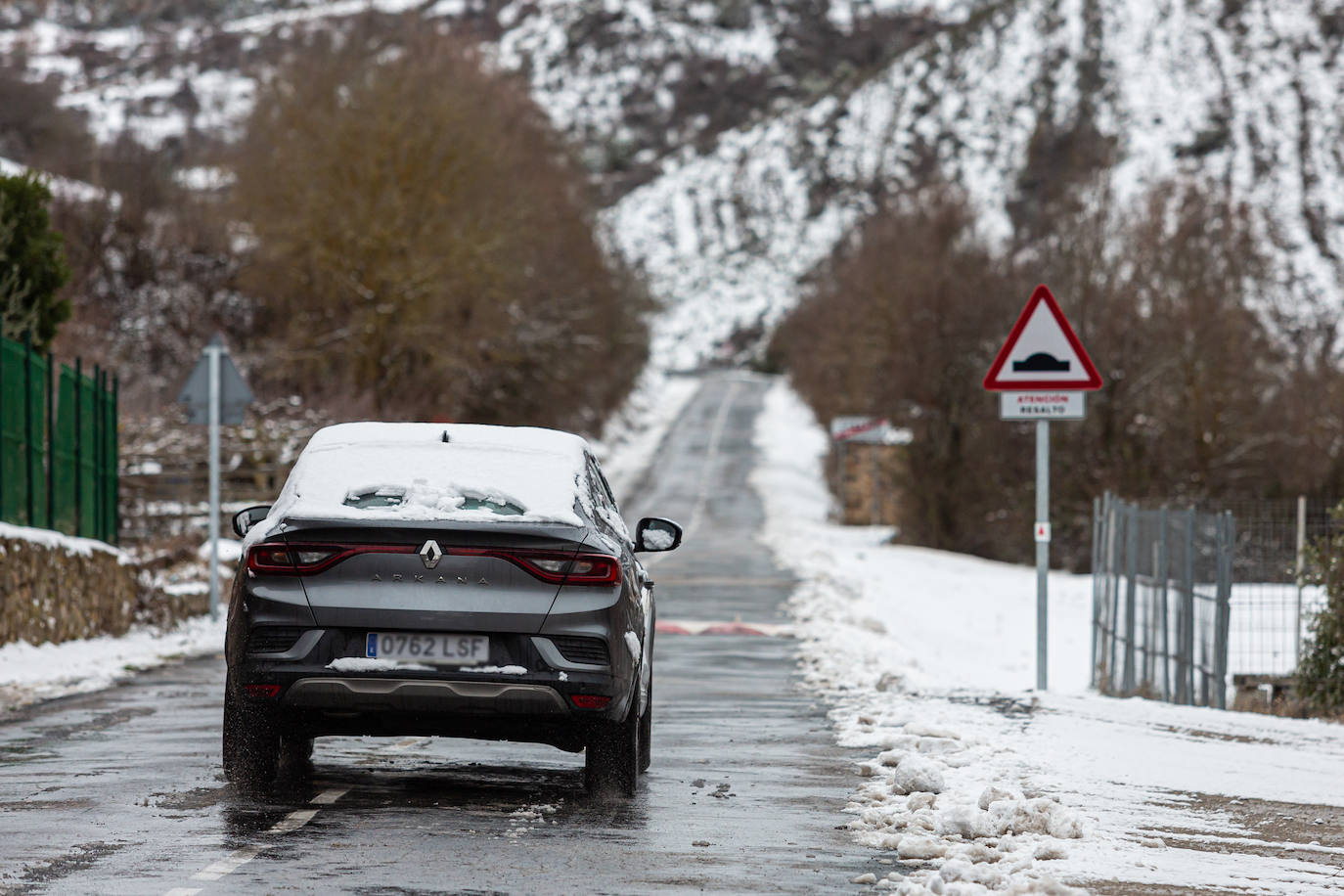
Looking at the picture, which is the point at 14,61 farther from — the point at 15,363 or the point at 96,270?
the point at 15,363

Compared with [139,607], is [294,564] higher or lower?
higher

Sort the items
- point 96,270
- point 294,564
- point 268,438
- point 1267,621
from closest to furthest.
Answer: point 294,564, point 1267,621, point 268,438, point 96,270

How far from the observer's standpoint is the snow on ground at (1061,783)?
7.31 metres

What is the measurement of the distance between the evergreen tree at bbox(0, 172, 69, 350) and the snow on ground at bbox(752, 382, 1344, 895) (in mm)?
8803

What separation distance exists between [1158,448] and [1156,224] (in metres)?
5.77

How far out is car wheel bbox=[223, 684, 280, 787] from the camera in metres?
8.72

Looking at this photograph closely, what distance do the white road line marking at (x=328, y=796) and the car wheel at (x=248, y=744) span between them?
272 mm

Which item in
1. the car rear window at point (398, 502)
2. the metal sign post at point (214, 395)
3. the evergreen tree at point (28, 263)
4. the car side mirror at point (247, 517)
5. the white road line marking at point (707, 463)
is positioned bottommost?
the white road line marking at point (707, 463)

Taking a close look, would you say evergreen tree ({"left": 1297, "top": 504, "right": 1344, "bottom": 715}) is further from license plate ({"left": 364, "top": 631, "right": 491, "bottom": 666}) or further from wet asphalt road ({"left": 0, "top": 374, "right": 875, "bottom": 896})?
license plate ({"left": 364, "top": 631, "right": 491, "bottom": 666})

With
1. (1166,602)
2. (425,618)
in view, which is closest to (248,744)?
(425,618)

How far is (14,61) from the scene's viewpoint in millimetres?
90062

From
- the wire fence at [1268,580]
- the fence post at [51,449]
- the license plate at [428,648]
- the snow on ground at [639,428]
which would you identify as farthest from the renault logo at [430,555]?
the snow on ground at [639,428]

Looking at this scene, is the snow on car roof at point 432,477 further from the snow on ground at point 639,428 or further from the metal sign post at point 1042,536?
the snow on ground at point 639,428

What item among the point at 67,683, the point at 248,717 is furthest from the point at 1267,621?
the point at 248,717
